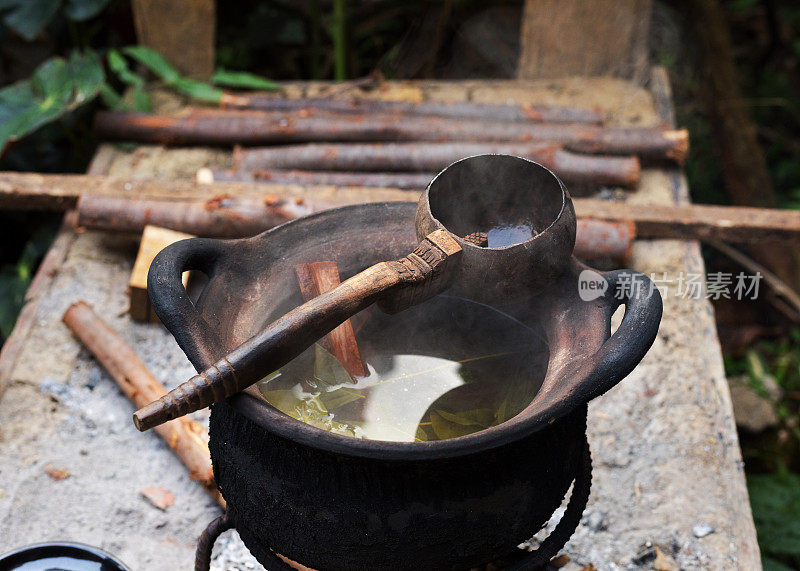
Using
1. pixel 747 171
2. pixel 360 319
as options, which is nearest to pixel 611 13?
pixel 747 171

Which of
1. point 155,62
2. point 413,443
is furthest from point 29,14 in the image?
point 413,443

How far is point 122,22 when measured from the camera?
202 inches

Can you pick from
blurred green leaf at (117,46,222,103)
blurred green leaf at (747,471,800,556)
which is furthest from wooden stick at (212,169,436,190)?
blurred green leaf at (747,471,800,556)

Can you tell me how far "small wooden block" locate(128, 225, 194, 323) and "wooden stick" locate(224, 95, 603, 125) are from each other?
4.32 feet

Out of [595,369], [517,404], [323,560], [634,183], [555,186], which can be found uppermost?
[555,186]

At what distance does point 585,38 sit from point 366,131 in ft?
5.29

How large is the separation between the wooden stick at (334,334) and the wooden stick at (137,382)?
0.87 m

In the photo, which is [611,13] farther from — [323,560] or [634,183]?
[323,560]

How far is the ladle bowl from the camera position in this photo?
1.67 metres

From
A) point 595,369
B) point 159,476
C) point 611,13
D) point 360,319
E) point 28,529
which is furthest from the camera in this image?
point 611,13

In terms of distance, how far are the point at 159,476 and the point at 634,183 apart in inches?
104

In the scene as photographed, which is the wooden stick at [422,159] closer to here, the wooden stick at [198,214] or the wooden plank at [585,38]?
the wooden stick at [198,214]

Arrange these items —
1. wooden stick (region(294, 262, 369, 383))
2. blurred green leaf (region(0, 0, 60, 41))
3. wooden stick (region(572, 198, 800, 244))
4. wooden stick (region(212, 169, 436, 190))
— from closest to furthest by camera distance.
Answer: wooden stick (region(294, 262, 369, 383)) < wooden stick (region(572, 198, 800, 244)) < wooden stick (region(212, 169, 436, 190)) < blurred green leaf (region(0, 0, 60, 41))

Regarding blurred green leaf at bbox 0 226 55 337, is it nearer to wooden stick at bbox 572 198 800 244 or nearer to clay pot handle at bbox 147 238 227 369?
clay pot handle at bbox 147 238 227 369
